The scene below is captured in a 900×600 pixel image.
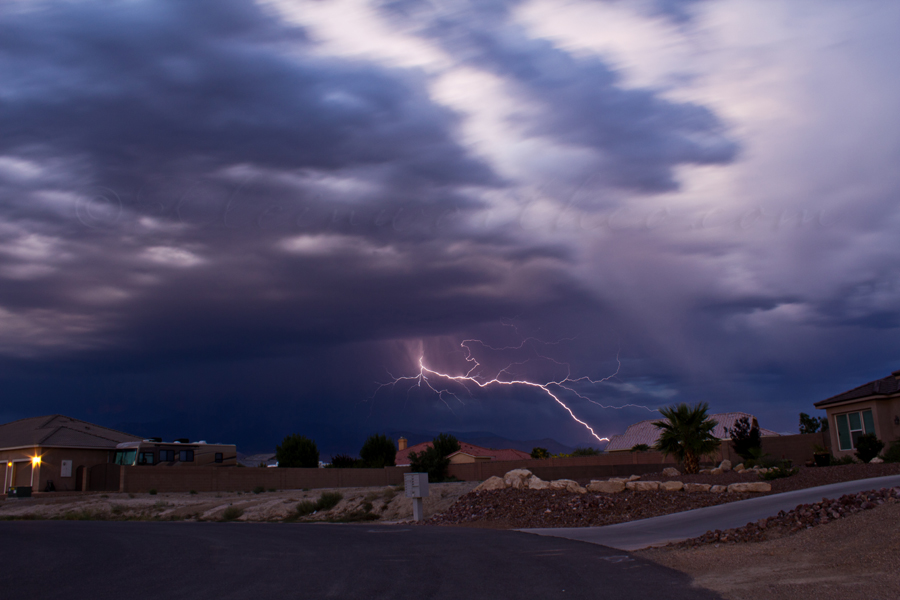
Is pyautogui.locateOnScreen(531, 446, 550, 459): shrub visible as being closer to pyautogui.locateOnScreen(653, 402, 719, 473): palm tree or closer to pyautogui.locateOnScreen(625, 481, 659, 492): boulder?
pyautogui.locateOnScreen(653, 402, 719, 473): palm tree

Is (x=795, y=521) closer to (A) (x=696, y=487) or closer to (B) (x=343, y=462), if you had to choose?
(A) (x=696, y=487)

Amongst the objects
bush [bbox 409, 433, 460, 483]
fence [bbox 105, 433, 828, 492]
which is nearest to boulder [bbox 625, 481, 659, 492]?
fence [bbox 105, 433, 828, 492]

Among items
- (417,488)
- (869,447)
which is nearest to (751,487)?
(417,488)

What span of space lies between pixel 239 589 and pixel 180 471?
35713 mm

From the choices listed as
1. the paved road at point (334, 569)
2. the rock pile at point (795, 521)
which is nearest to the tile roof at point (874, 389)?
the rock pile at point (795, 521)

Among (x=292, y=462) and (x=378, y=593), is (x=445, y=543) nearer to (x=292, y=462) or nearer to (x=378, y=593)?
(x=378, y=593)

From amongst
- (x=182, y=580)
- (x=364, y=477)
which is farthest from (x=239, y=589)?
(x=364, y=477)

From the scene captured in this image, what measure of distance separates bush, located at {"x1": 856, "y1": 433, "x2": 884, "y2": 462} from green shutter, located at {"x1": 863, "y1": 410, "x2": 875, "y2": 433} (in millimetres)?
3092

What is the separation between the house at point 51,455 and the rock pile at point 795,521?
42.4 metres

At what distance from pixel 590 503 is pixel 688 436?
1110 cm

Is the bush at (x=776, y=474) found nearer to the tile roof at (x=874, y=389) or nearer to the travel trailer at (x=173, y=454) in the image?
the tile roof at (x=874, y=389)

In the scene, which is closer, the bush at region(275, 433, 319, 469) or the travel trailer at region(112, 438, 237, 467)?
the travel trailer at region(112, 438, 237, 467)

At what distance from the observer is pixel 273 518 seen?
27.9 meters

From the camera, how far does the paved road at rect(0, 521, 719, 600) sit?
8.09 metres
